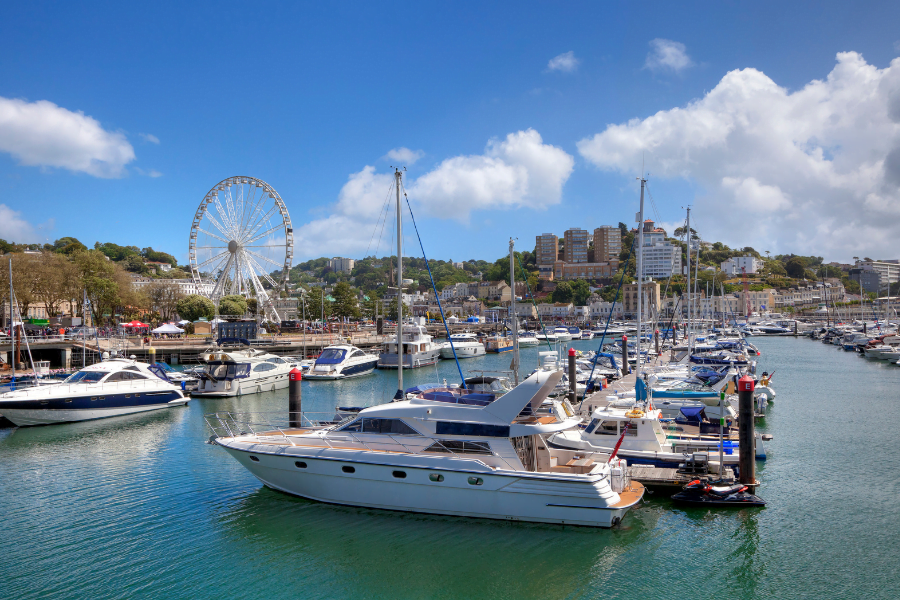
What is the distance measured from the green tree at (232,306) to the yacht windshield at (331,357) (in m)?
32.4

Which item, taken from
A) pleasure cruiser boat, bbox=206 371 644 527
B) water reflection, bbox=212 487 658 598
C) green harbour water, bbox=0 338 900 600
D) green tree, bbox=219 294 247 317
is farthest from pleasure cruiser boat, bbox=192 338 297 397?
green tree, bbox=219 294 247 317

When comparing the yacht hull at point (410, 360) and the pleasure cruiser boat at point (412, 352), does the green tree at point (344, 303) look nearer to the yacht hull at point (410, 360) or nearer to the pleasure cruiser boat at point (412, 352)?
the pleasure cruiser boat at point (412, 352)

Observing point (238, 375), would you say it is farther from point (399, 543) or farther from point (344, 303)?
point (344, 303)

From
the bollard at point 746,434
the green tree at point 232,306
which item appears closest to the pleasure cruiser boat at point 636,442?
the bollard at point 746,434

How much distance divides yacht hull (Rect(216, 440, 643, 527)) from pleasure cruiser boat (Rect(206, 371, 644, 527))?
2 centimetres

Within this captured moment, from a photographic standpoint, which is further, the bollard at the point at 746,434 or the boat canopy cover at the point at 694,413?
the boat canopy cover at the point at 694,413

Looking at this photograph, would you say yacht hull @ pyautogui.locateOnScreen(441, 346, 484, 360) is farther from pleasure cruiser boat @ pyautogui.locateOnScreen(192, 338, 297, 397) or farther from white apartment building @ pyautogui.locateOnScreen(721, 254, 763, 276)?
white apartment building @ pyautogui.locateOnScreen(721, 254, 763, 276)

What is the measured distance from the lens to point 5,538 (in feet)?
43.4

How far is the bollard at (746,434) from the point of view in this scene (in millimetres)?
15227

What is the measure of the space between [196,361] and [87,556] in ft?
140

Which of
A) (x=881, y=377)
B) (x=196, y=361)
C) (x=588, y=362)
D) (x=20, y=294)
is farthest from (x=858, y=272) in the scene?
(x=20, y=294)

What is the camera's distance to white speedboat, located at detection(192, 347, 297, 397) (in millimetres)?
33844

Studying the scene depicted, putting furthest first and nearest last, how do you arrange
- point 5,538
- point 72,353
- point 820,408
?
point 72,353 < point 820,408 < point 5,538

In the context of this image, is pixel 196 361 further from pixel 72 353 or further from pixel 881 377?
pixel 881 377
